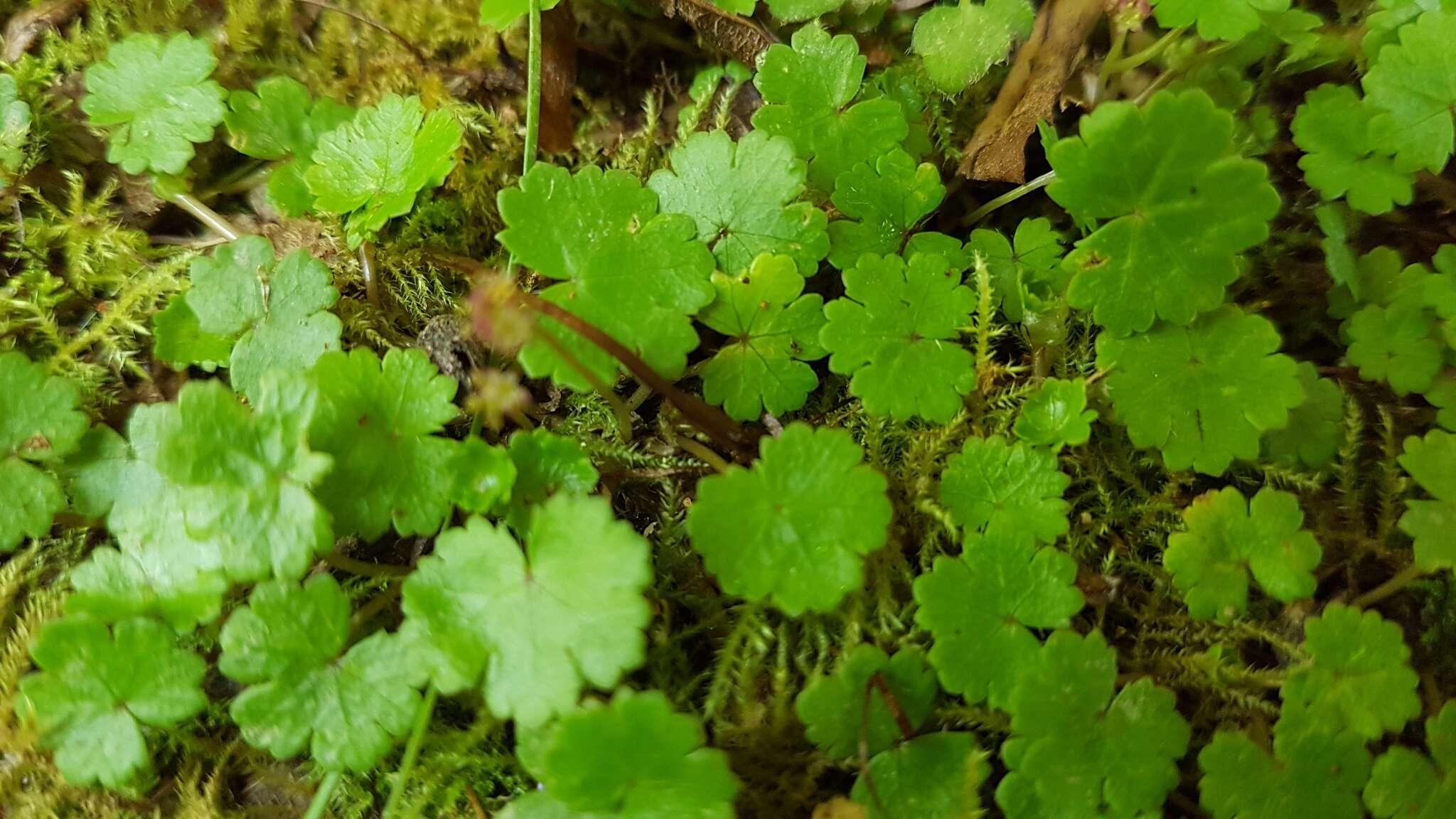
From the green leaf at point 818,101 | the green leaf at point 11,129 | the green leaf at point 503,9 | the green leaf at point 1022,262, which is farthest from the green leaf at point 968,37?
the green leaf at point 11,129

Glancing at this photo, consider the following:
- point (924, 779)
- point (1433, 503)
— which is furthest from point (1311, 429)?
point (924, 779)

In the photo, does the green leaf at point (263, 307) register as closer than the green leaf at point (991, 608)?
No

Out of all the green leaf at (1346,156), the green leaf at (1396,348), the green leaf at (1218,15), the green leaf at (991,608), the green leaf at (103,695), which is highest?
the green leaf at (1218,15)

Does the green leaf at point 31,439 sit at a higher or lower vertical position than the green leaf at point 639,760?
higher

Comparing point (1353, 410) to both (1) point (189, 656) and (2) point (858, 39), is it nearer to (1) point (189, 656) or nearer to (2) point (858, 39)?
(2) point (858, 39)

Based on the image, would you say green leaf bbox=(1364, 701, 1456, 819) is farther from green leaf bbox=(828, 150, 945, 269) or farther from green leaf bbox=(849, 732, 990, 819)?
green leaf bbox=(828, 150, 945, 269)

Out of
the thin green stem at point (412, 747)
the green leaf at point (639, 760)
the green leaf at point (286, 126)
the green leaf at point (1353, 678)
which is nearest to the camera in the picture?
the green leaf at point (639, 760)

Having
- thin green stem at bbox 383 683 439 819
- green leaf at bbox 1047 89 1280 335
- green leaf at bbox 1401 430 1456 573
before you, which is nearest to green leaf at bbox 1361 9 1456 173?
green leaf at bbox 1047 89 1280 335

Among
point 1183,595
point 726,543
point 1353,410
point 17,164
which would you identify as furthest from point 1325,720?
point 17,164

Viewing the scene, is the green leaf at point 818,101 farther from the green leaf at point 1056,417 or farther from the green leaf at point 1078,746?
the green leaf at point 1078,746
